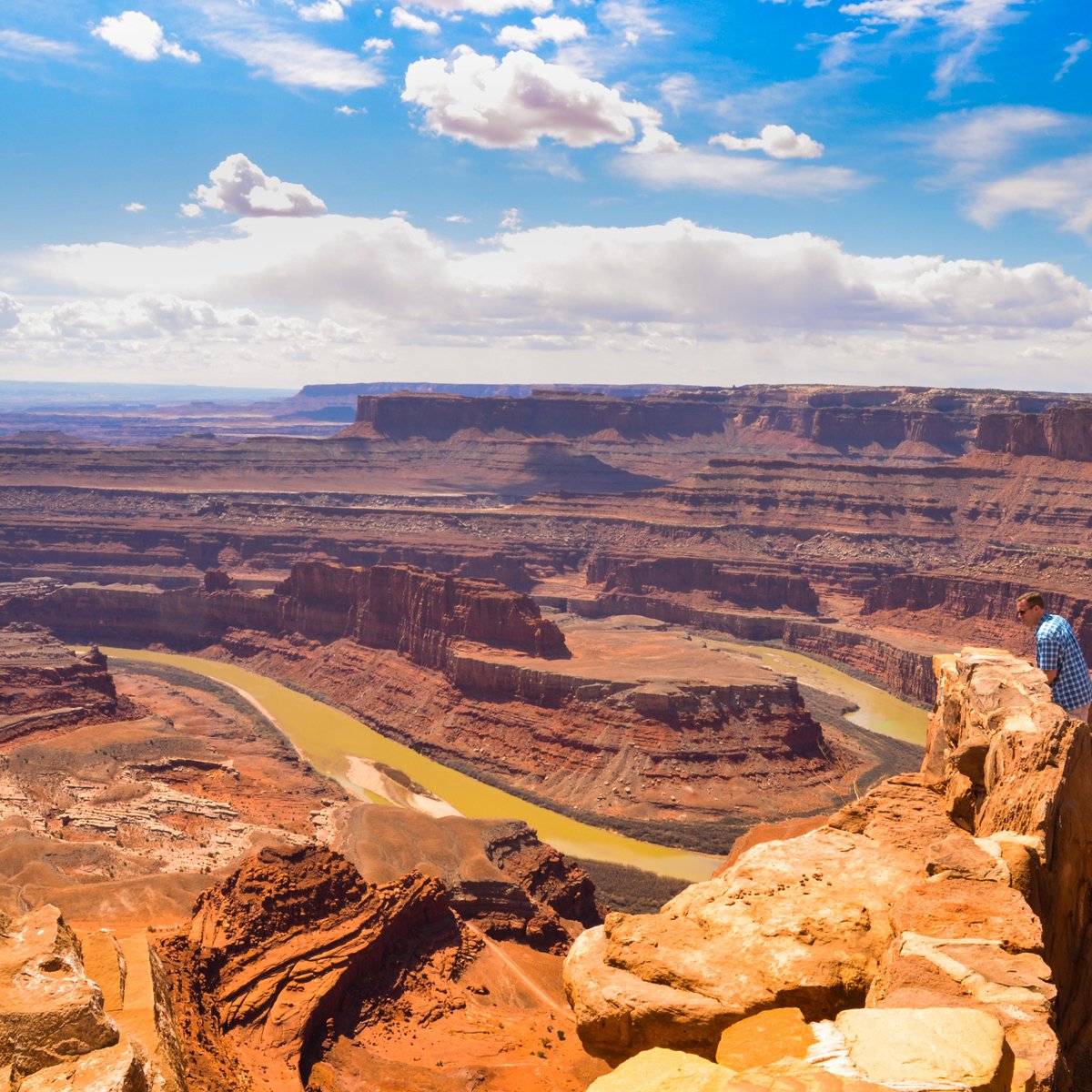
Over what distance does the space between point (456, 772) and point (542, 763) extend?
20.5ft

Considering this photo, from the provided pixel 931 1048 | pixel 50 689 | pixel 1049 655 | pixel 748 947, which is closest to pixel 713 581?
pixel 50 689

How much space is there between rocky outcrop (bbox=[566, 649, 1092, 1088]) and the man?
0.58 m

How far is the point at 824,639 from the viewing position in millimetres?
116812

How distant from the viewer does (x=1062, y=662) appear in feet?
50.2

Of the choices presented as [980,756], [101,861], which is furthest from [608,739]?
[980,756]

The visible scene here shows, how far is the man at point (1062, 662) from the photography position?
49.8ft

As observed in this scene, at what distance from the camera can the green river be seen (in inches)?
2386

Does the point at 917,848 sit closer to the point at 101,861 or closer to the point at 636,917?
the point at 636,917

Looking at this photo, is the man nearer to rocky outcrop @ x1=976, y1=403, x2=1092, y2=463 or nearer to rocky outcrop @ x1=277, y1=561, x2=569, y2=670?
rocky outcrop @ x1=277, y1=561, x2=569, y2=670

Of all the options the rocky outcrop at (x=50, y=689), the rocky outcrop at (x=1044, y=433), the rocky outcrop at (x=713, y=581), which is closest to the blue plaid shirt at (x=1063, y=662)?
the rocky outcrop at (x=50, y=689)

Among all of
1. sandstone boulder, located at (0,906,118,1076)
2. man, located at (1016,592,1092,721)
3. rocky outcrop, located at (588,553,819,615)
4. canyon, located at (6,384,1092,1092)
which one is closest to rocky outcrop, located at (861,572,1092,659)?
canyon, located at (6,384,1092,1092)

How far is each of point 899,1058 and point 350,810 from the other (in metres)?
48.6

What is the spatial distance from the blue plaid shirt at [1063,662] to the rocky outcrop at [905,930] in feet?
1.91

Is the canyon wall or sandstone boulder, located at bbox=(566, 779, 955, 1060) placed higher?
sandstone boulder, located at bbox=(566, 779, 955, 1060)
